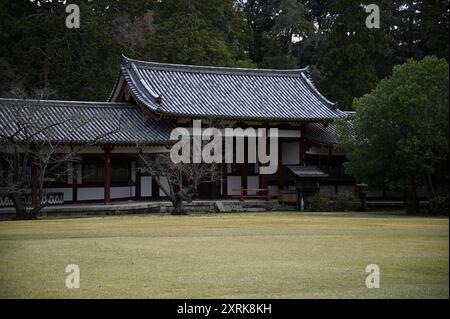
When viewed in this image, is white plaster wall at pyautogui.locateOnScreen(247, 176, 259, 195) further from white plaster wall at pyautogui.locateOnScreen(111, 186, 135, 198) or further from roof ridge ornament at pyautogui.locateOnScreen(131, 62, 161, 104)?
roof ridge ornament at pyautogui.locateOnScreen(131, 62, 161, 104)

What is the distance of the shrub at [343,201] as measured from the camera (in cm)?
3488

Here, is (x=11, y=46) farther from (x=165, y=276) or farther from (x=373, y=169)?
(x=165, y=276)

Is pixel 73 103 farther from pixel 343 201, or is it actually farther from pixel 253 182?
pixel 343 201

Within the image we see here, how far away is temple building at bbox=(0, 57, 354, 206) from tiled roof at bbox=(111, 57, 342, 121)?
0.16 feet

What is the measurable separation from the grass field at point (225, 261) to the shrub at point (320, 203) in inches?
457

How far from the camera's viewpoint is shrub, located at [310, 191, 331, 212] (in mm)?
34250

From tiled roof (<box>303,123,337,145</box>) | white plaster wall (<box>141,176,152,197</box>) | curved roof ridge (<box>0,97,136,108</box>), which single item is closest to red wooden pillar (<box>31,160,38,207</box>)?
curved roof ridge (<box>0,97,136,108</box>)

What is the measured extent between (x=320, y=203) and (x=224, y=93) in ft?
25.5

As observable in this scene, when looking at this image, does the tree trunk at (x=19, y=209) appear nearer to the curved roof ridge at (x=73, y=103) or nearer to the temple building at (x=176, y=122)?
the temple building at (x=176, y=122)

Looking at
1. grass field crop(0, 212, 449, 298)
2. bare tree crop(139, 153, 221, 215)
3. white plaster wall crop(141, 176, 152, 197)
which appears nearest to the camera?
grass field crop(0, 212, 449, 298)

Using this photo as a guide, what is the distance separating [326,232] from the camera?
20500 mm

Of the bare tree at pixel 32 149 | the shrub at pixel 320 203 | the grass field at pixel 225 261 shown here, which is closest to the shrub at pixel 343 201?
the shrub at pixel 320 203
